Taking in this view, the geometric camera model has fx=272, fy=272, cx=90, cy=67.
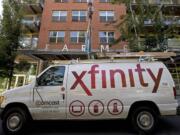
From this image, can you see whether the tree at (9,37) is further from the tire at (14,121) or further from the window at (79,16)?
the tire at (14,121)

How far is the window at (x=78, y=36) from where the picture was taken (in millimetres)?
33484

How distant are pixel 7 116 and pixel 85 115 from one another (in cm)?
252

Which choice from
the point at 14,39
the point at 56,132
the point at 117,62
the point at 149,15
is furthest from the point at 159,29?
the point at 56,132

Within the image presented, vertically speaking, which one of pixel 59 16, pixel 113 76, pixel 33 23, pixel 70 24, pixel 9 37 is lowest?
pixel 113 76

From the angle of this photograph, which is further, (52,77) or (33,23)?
(33,23)

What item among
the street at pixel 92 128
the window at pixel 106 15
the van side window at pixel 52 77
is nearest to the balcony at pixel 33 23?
the window at pixel 106 15

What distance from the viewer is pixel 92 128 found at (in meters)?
9.49

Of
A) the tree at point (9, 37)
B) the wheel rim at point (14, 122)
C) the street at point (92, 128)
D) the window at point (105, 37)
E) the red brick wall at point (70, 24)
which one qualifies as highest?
the red brick wall at point (70, 24)

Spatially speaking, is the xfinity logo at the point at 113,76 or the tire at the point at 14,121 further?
the xfinity logo at the point at 113,76

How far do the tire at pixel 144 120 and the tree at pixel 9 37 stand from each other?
50.5ft

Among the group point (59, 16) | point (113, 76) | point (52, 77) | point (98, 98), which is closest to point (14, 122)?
point (52, 77)

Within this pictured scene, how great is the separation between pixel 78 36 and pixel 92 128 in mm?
24998

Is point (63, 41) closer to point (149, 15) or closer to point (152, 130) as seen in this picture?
point (149, 15)

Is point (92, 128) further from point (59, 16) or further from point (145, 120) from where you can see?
point (59, 16)
